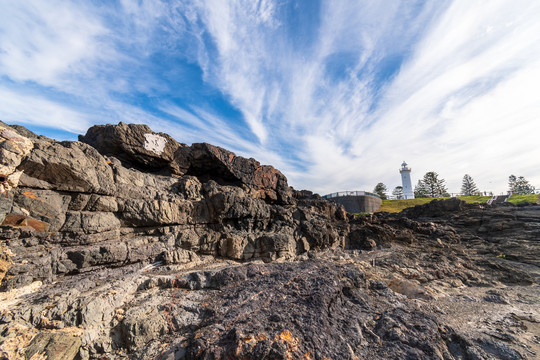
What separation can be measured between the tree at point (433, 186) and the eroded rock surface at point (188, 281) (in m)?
64.3

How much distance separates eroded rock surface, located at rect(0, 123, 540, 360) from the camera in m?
5.52

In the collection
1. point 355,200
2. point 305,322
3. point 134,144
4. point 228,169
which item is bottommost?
point 305,322

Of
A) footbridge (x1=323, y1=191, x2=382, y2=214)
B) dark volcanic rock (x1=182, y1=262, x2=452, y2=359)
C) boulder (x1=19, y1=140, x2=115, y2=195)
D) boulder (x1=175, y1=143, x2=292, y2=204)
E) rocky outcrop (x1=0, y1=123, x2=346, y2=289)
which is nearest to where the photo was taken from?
dark volcanic rock (x1=182, y1=262, x2=452, y2=359)

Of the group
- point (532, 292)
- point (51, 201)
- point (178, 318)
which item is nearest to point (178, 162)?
point (51, 201)

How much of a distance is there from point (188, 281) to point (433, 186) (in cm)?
8500

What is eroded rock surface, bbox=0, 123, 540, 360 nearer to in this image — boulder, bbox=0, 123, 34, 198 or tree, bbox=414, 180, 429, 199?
boulder, bbox=0, 123, 34, 198

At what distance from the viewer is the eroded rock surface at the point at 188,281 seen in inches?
217

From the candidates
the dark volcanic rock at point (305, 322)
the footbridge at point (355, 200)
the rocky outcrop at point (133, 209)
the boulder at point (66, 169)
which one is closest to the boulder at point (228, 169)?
the rocky outcrop at point (133, 209)

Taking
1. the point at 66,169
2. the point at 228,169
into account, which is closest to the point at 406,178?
the point at 228,169

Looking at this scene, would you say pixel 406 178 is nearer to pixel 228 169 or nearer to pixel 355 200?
pixel 355 200

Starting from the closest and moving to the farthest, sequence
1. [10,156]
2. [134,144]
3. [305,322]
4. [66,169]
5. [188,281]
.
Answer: [305,322] < [10,156] < [188,281] < [66,169] < [134,144]

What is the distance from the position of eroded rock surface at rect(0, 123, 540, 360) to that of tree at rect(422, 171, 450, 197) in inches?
2532

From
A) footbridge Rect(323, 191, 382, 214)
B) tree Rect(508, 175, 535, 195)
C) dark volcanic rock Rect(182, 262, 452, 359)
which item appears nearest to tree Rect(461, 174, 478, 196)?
tree Rect(508, 175, 535, 195)

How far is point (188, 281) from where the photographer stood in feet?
26.6
